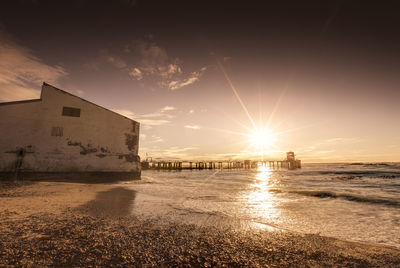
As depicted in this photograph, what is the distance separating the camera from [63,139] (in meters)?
11.2

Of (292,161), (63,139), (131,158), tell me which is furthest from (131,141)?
(292,161)

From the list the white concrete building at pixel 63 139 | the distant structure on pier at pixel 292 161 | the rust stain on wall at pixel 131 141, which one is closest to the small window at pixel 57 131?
the white concrete building at pixel 63 139

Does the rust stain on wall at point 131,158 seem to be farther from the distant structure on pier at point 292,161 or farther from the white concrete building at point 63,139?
the distant structure on pier at point 292,161

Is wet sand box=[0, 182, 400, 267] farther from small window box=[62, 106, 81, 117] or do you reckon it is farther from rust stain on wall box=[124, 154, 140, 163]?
rust stain on wall box=[124, 154, 140, 163]

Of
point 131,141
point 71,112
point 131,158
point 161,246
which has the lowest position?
point 161,246

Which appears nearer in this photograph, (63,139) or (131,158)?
(63,139)

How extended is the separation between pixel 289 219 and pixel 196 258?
7.71ft

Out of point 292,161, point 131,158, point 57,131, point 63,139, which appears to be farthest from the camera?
point 292,161

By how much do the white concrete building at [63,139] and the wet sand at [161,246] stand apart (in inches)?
402

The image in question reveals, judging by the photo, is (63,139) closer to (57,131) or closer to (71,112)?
(57,131)

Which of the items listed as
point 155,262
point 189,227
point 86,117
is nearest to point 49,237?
point 155,262

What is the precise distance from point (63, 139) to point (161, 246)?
12513 millimetres

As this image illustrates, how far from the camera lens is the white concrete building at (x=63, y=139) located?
988cm

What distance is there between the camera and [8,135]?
9844mm
